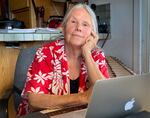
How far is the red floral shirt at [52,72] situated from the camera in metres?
1.31

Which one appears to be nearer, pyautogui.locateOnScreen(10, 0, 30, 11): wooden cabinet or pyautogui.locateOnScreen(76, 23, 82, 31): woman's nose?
pyautogui.locateOnScreen(76, 23, 82, 31): woman's nose

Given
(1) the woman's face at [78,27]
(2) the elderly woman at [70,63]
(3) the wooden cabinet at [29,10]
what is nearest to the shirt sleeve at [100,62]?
(2) the elderly woman at [70,63]

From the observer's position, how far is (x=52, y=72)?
1.38 metres

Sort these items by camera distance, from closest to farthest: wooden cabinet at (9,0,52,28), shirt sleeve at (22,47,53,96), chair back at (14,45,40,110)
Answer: shirt sleeve at (22,47,53,96) < chair back at (14,45,40,110) < wooden cabinet at (9,0,52,28)

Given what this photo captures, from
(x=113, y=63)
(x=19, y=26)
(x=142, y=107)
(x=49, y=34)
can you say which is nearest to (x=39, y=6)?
(x=19, y=26)

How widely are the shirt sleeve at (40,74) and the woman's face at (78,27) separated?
0.48ft

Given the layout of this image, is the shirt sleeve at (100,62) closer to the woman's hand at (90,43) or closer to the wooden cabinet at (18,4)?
the woman's hand at (90,43)

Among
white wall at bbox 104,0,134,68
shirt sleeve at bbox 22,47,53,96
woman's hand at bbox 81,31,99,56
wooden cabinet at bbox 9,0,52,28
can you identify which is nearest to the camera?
shirt sleeve at bbox 22,47,53,96

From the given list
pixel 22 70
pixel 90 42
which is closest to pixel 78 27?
pixel 90 42

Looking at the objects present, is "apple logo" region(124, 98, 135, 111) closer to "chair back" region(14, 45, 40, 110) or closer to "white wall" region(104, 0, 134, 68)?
"chair back" region(14, 45, 40, 110)

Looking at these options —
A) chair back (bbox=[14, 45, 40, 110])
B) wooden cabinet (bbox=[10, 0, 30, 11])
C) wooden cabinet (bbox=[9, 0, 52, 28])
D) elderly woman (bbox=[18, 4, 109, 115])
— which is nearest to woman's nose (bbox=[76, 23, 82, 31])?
elderly woman (bbox=[18, 4, 109, 115])

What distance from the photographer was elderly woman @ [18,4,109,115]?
1333 millimetres

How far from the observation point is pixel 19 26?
2.40m

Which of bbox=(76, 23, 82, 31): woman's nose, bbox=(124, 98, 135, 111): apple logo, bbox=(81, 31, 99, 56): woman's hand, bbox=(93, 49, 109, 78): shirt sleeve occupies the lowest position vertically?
bbox=(124, 98, 135, 111): apple logo
